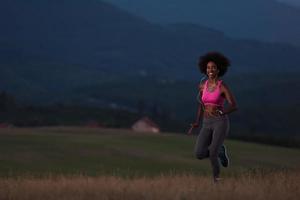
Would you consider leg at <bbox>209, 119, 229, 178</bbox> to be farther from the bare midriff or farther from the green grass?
the green grass

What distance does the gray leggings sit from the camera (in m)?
9.80

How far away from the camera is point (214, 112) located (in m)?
9.91

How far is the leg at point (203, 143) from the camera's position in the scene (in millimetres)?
9959

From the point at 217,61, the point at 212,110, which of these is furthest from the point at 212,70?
the point at 212,110

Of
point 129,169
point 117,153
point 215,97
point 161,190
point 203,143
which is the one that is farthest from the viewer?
point 117,153

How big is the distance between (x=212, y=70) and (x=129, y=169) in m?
21.5

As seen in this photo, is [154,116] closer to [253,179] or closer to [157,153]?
[157,153]

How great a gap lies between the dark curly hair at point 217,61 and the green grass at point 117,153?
24.6 meters

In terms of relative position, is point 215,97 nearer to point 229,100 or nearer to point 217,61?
point 229,100

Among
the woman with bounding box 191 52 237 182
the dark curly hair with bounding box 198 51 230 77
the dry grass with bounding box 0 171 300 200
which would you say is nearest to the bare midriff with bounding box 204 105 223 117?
the woman with bounding box 191 52 237 182

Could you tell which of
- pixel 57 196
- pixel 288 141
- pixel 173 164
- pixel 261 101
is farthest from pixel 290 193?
pixel 261 101

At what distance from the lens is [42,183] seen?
991cm

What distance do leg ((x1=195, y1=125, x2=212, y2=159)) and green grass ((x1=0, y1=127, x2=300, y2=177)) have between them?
2481cm

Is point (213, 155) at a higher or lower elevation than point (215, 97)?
lower
